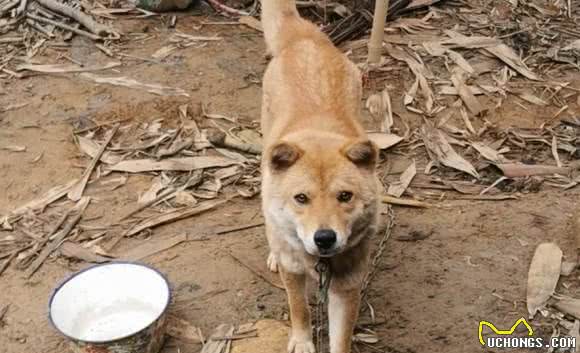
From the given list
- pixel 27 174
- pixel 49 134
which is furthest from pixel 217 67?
pixel 27 174

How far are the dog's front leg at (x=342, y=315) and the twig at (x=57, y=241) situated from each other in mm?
2100

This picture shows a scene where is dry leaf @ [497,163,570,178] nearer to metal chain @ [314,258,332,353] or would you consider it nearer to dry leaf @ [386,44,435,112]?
dry leaf @ [386,44,435,112]

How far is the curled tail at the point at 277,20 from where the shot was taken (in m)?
5.54

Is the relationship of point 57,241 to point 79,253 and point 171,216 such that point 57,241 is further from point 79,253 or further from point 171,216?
point 171,216

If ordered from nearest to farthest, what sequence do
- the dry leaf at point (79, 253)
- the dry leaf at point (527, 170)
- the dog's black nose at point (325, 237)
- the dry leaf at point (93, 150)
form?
the dog's black nose at point (325, 237) → the dry leaf at point (79, 253) → the dry leaf at point (527, 170) → the dry leaf at point (93, 150)

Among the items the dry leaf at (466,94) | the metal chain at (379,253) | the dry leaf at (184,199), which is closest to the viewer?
the metal chain at (379,253)

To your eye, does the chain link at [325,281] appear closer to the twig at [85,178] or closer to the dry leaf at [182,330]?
the dry leaf at [182,330]

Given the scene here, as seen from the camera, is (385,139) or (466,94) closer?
(385,139)

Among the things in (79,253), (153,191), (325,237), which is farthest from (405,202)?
(79,253)

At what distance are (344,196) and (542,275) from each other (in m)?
1.81

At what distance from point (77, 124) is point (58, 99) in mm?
550

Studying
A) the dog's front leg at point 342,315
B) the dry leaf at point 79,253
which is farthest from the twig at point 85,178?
the dog's front leg at point 342,315

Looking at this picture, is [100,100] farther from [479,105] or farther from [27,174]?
[479,105]

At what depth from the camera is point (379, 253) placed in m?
5.17
